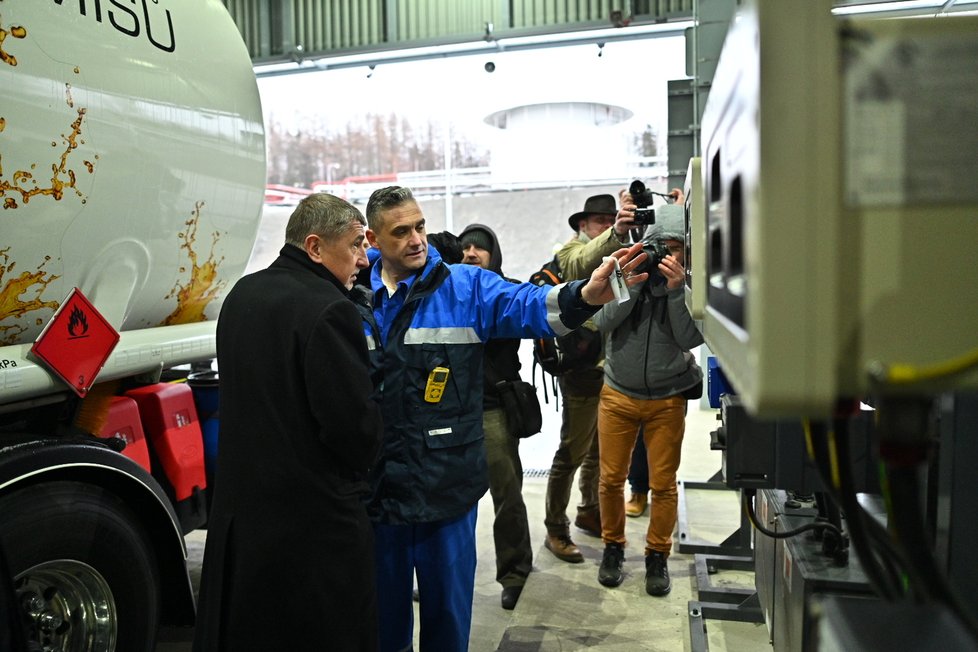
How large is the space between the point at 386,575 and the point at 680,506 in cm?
243

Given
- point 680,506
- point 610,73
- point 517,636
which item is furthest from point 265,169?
point 610,73

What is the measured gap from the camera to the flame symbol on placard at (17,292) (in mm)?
1826

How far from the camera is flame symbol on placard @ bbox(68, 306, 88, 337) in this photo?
204cm

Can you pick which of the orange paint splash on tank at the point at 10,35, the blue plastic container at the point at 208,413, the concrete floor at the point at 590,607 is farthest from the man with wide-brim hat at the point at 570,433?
the orange paint splash on tank at the point at 10,35

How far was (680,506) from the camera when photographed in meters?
4.32

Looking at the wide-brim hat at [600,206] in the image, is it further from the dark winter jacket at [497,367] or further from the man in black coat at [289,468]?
the man in black coat at [289,468]

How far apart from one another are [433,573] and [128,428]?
109 centimetres

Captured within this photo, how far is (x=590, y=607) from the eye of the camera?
322 centimetres

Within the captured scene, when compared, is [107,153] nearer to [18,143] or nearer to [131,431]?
[18,143]

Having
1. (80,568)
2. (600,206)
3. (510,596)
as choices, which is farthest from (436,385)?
(600,206)

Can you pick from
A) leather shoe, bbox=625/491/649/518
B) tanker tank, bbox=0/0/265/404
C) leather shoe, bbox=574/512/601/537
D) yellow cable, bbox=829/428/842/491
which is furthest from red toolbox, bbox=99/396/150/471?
leather shoe, bbox=625/491/649/518

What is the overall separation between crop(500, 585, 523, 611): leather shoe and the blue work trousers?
925 mm

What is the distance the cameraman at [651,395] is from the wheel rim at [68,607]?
2067 millimetres

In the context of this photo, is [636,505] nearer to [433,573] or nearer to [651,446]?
[651,446]
